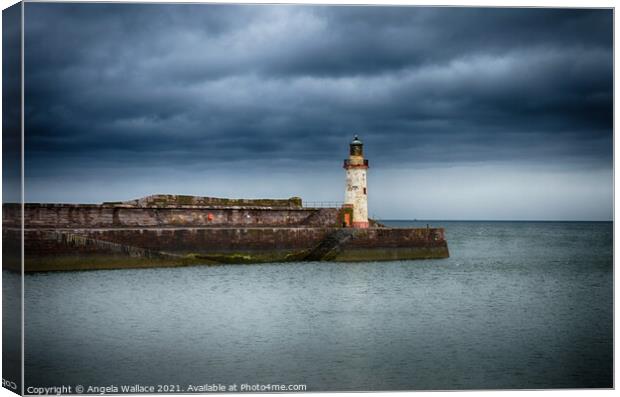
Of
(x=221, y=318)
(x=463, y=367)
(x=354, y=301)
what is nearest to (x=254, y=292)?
(x=354, y=301)

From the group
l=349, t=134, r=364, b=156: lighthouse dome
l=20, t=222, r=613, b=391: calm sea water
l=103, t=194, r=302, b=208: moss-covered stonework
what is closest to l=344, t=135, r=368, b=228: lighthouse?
l=349, t=134, r=364, b=156: lighthouse dome

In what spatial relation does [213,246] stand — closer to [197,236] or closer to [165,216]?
[197,236]

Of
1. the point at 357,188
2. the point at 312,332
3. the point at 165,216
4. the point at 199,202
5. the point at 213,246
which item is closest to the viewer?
the point at 312,332

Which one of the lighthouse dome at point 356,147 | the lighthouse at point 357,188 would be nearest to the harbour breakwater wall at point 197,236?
the lighthouse at point 357,188

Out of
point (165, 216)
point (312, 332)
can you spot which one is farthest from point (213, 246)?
point (312, 332)

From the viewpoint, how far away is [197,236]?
2403 centimetres

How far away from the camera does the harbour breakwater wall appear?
20.8m

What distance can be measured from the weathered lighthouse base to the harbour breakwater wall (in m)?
0.02

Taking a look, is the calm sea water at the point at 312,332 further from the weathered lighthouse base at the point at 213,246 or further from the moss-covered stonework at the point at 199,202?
the moss-covered stonework at the point at 199,202

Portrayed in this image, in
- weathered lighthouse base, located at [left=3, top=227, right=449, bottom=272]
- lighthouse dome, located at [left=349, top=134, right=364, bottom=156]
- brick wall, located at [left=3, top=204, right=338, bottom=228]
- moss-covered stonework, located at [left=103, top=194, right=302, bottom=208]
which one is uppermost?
lighthouse dome, located at [left=349, top=134, right=364, bottom=156]

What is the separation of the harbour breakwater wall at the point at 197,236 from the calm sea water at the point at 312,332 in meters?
0.94

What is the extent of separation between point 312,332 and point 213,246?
39.7 ft

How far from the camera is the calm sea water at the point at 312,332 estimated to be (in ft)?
32.1

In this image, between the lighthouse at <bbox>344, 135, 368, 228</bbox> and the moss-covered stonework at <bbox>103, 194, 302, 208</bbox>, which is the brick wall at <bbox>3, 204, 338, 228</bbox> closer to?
the moss-covered stonework at <bbox>103, 194, 302, 208</bbox>
